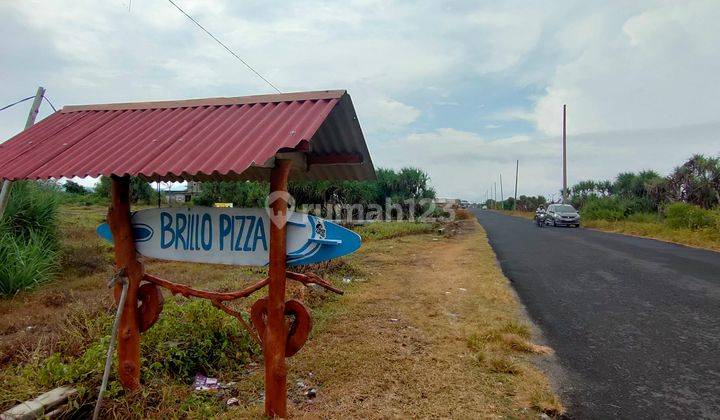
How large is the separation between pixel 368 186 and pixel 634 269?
20.3 metres

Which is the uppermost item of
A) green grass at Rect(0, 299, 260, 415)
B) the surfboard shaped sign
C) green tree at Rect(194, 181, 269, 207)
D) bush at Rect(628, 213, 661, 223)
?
green tree at Rect(194, 181, 269, 207)

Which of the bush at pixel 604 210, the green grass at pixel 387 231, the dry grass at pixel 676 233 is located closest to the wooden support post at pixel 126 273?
the green grass at pixel 387 231

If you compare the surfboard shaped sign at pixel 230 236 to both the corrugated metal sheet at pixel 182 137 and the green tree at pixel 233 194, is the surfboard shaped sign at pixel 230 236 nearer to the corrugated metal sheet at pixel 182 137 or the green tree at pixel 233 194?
the corrugated metal sheet at pixel 182 137

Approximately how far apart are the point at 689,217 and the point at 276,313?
867 inches

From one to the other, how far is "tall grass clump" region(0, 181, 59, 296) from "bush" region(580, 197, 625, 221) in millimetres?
29306

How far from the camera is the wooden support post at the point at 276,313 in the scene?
296 cm

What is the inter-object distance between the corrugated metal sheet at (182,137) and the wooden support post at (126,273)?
40 centimetres

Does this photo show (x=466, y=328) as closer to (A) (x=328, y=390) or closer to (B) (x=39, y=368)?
(A) (x=328, y=390)

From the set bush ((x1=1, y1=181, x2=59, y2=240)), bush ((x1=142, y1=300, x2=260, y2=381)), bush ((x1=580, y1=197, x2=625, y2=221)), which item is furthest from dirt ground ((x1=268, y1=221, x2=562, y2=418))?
bush ((x1=580, y1=197, x2=625, y2=221))

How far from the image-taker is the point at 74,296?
735 cm

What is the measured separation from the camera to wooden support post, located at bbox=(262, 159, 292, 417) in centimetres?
296

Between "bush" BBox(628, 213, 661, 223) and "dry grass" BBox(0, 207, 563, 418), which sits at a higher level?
"bush" BBox(628, 213, 661, 223)

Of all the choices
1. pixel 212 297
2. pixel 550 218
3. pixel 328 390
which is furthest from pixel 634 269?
pixel 550 218

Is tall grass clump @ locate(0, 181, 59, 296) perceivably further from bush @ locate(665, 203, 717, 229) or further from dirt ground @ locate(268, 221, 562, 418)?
bush @ locate(665, 203, 717, 229)
